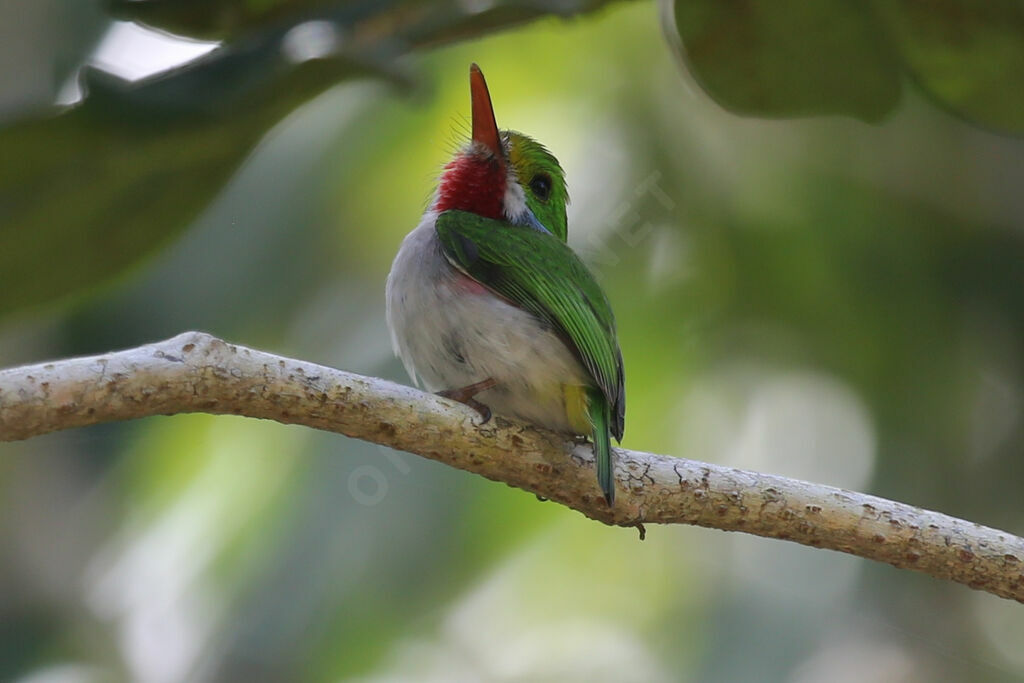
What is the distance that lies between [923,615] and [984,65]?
10.8ft

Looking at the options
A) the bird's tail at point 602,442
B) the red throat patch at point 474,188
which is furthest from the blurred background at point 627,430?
the bird's tail at point 602,442

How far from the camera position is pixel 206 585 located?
540 centimetres

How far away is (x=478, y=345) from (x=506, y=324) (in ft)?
0.28

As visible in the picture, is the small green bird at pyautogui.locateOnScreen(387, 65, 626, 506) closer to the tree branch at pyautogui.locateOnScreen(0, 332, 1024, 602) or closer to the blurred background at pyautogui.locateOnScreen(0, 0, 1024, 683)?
the tree branch at pyautogui.locateOnScreen(0, 332, 1024, 602)

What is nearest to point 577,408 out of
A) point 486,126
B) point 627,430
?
point 486,126

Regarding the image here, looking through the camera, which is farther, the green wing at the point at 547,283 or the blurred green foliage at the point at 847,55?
the blurred green foliage at the point at 847,55

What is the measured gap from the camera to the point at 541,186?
380 cm

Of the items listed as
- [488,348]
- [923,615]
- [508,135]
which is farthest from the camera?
[923,615]

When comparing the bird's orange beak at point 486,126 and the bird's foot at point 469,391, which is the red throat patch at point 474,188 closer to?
the bird's orange beak at point 486,126

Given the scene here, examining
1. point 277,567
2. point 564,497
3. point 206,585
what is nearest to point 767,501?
point 564,497

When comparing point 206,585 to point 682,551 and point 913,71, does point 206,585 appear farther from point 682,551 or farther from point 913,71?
point 913,71

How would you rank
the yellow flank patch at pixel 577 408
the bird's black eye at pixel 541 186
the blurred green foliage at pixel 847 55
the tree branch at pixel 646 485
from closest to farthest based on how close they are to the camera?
1. the tree branch at pixel 646 485
2. the yellow flank patch at pixel 577 408
3. the blurred green foliage at pixel 847 55
4. the bird's black eye at pixel 541 186

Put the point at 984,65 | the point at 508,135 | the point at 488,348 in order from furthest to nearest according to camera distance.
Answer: the point at 508,135 → the point at 984,65 → the point at 488,348

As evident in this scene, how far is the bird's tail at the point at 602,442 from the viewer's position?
2.60 meters
